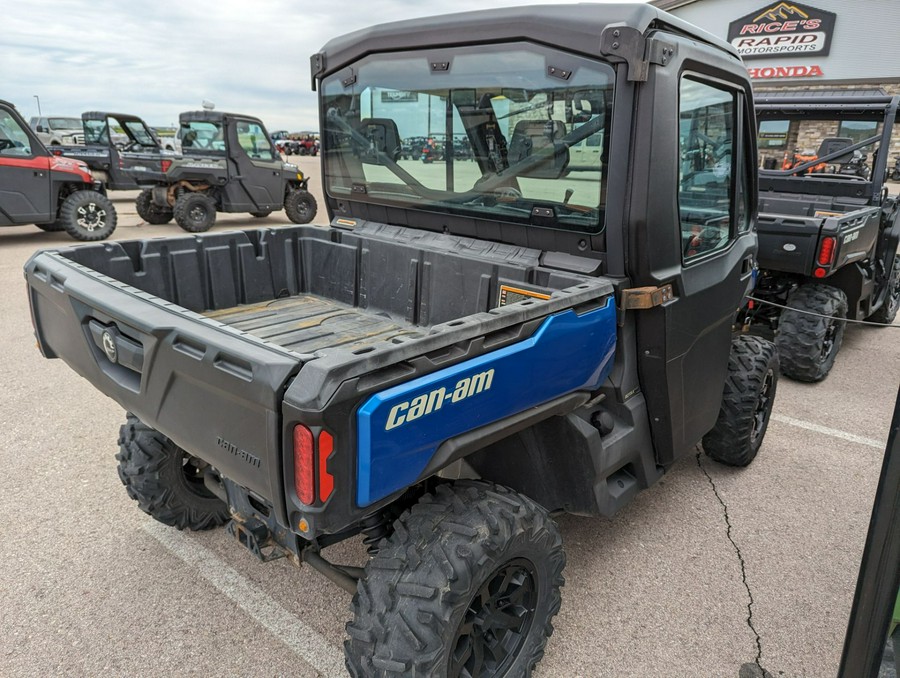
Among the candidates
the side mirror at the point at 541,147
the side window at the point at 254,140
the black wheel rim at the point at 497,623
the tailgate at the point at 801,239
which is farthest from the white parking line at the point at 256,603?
the side window at the point at 254,140

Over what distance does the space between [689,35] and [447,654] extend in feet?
7.98

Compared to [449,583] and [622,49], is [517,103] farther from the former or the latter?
[449,583]

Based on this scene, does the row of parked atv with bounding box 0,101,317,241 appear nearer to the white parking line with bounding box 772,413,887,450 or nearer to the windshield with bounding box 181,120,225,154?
the windshield with bounding box 181,120,225,154

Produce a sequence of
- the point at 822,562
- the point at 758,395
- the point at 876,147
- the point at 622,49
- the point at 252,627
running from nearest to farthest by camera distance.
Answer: the point at 622,49 → the point at 252,627 → the point at 822,562 → the point at 758,395 → the point at 876,147

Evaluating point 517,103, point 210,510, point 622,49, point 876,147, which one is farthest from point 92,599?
point 876,147

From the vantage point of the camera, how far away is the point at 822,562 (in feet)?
10.1

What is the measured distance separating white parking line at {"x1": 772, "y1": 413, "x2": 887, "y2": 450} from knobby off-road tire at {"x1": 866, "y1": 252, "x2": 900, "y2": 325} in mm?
2777

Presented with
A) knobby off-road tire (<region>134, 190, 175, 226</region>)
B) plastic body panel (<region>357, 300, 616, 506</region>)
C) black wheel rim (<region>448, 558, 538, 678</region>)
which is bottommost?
black wheel rim (<region>448, 558, 538, 678</region>)

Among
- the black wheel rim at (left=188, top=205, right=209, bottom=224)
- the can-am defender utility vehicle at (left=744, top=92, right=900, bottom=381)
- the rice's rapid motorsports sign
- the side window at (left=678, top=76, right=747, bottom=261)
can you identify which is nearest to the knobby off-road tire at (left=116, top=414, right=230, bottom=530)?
the side window at (left=678, top=76, right=747, bottom=261)

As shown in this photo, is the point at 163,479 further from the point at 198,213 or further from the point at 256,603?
the point at 198,213

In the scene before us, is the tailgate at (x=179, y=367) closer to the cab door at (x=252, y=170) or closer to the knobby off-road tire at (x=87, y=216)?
the knobby off-road tire at (x=87, y=216)

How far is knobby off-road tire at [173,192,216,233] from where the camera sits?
11.7 meters

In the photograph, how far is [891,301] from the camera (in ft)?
22.5

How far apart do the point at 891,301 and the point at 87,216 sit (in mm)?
11523
